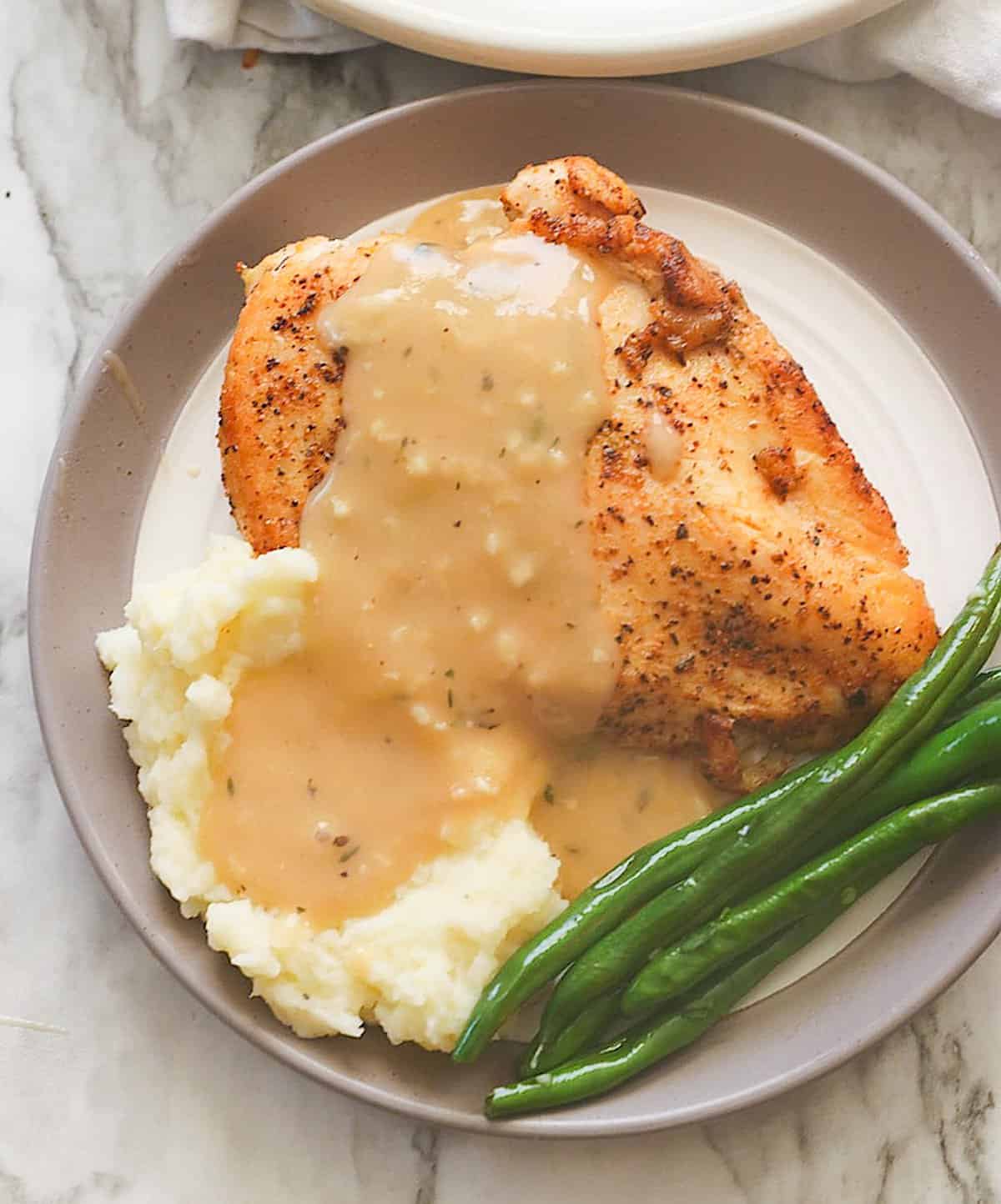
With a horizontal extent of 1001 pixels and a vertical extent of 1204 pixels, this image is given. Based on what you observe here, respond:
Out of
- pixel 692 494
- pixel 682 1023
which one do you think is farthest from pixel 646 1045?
pixel 692 494

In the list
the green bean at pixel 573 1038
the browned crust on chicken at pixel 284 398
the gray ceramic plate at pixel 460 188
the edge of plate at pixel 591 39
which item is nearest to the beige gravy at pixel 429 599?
the browned crust on chicken at pixel 284 398

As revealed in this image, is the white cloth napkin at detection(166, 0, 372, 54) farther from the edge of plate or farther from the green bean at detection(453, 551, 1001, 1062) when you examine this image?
the green bean at detection(453, 551, 1001, 1062)

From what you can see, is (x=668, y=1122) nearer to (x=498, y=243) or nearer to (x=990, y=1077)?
(x=990, y=1077)

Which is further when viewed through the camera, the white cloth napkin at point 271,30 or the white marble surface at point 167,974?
the white cloth napkin at point 271,30

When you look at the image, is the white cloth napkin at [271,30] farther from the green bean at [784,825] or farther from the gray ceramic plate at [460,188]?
the green bean at [784,825]

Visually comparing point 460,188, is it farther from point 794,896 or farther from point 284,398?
point 794,896

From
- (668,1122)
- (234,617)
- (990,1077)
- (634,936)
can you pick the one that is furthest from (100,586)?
(990,1077)

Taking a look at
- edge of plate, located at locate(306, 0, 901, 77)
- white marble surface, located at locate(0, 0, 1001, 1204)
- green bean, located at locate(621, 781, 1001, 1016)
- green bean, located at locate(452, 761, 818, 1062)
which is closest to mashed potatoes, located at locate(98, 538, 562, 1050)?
green bean, located at locate(452, 761, 818, 1062)
